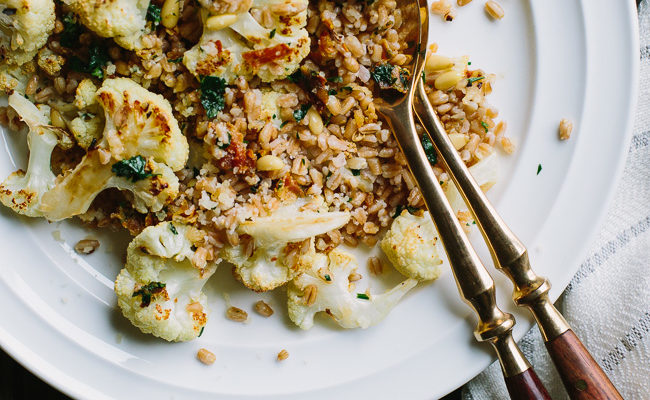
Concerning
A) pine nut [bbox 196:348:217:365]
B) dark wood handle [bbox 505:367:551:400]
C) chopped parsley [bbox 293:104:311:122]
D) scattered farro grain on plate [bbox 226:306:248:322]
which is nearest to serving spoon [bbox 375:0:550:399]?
dark wood handle [bbox 505:367:551:400]

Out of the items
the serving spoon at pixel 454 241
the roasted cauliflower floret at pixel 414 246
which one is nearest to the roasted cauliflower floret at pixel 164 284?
the roasted cauliflower floret at pixel 414 246

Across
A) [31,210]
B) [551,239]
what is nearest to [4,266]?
[31,210]

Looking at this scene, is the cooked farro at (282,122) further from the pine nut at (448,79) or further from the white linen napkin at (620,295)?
the white linen napkin at (620,295)

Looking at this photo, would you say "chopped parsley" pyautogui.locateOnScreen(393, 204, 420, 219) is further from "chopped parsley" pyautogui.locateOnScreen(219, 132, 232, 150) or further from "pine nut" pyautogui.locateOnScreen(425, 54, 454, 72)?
"chopped parsley" pyautogui.locateOnScreen(219, 132, 232, 150)

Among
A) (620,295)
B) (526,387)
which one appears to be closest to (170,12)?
(526,387)

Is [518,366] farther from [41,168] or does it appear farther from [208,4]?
[41,168]

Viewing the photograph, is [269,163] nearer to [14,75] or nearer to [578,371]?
[14,75]
